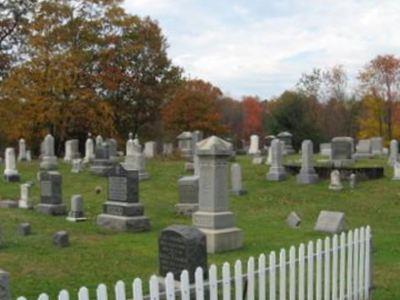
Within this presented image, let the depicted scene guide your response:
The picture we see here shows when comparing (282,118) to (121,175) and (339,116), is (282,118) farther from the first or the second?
(121,175)

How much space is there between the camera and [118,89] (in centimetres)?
4944

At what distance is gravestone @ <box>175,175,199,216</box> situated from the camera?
1844 centimetres

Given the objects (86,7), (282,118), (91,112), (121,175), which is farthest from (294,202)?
(282,118)

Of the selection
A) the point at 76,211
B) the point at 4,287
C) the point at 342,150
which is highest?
the point at 342,150

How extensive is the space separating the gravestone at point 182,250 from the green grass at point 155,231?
2.05m

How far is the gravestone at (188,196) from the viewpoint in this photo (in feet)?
60.5

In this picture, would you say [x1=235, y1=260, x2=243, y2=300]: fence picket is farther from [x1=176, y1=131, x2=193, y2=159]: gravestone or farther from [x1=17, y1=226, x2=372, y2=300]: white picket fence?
[x1=176, y1=131, x2=193, y2=159]: gravestone

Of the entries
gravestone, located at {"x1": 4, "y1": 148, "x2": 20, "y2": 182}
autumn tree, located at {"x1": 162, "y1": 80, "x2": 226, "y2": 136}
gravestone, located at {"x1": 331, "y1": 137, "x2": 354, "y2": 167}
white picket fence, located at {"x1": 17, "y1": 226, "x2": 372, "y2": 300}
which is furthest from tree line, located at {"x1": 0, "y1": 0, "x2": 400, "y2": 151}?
white picket fence, located at {"x1": 17, "y1": 226, "x2": 372, "y2": 300}

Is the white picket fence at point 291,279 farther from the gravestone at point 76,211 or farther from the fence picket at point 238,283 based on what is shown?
the gravestone at point 76,211

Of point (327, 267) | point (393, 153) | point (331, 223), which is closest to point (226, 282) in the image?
point (327, 267)

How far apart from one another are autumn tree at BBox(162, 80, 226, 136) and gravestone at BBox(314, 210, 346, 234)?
38331 mm

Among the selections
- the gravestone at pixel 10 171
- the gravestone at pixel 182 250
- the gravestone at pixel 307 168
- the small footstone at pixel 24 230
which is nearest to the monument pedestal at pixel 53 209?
the small footstone at pixel 24 230

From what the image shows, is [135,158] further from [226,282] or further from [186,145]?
[226,282]

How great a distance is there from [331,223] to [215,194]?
299cm
